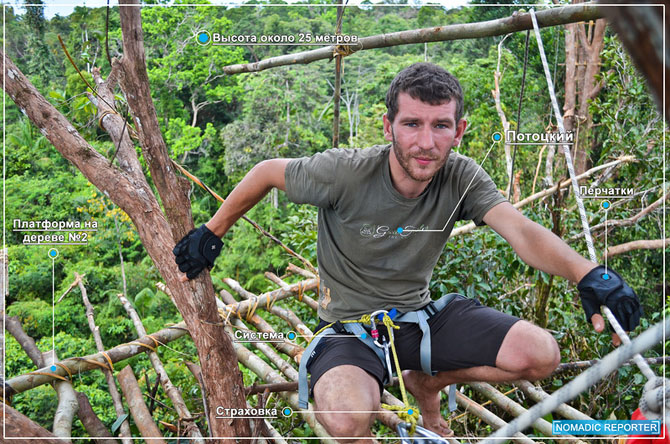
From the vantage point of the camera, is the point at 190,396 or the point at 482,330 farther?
the point at 190,396

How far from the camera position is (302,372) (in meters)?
1.88

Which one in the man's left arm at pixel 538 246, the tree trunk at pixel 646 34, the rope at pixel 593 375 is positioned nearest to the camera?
the tree trunk at pixel 646 34

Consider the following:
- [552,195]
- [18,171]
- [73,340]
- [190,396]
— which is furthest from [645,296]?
[18,171]

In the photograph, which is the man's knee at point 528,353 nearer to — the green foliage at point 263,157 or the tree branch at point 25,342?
the green foliage at point 263,157

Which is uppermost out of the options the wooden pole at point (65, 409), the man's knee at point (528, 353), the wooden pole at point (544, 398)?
the man's knee at point (528, 353)

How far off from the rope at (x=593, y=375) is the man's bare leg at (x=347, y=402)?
28.3 inches

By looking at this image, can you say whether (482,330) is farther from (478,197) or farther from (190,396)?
(190,396)

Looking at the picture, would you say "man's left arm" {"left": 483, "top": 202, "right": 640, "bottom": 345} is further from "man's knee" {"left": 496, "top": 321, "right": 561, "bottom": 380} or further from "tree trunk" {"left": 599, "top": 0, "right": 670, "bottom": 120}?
"tree trunk" {"left": 599, "top": 0, "right": 670, "bottom": 120}

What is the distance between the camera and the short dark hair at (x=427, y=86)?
1.77m

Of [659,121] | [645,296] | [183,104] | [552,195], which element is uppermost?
[183,104]

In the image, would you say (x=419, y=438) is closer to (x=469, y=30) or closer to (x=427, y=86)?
(x=427, y=86)

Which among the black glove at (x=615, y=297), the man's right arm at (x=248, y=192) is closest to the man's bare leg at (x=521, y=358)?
the black glove at (x=615, y=297)

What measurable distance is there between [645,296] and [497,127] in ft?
9.31

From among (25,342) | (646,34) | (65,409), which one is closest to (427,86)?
(646,34)
